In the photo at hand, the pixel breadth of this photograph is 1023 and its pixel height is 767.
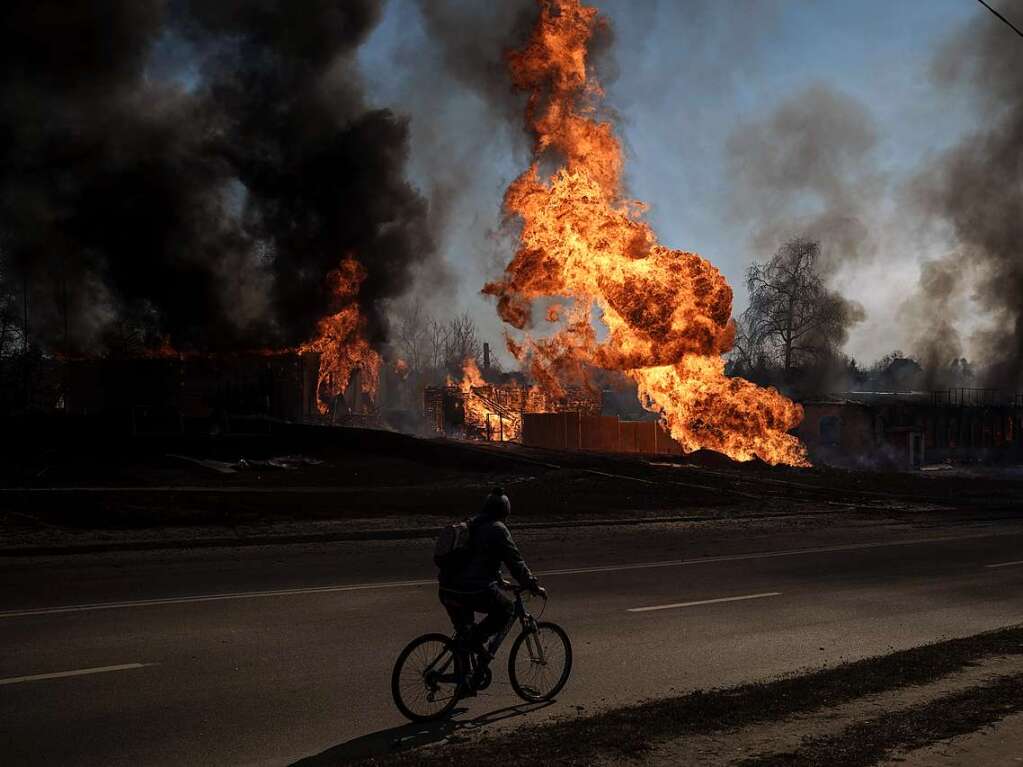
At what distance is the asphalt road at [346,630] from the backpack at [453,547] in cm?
105

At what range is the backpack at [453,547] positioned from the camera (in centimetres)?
672

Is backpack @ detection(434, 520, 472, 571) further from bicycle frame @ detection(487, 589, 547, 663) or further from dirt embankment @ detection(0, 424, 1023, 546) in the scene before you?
dirt embankment @ detection(0, 424, 1023, 546)

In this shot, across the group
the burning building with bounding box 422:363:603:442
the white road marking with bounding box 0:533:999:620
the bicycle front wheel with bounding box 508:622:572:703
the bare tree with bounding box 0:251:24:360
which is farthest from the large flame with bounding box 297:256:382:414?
the bicycle front wheel with bounding box 508:622:572:703

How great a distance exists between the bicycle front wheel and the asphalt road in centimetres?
18

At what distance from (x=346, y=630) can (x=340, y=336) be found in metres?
37.6

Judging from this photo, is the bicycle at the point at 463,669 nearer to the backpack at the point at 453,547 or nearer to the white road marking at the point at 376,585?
the backpack at the point at 453,547

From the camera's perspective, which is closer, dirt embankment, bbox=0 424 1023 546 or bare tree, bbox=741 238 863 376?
dirt embankment, bbox=0 424 1023 546

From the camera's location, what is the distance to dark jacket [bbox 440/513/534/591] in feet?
22.3

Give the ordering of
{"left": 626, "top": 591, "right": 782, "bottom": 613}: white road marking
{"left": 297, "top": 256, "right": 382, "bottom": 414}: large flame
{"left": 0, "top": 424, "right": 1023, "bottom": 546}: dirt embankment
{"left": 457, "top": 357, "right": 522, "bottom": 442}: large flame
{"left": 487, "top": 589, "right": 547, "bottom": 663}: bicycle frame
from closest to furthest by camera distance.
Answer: {"left": 487, "top": 589, "right": 547, "bottom": 663}: bicycle frame < {"left": 626, "top": 591, "right": 782, "bottom": 613}: white road marking < {"left": 0, "top": 424, "right": 1023, "bottom": 546}: dirt embankment < {"left": 297, "top": 256, "right": 382, "bottom": 414}: large flame < {"left": 457, "top": 357, "right": 522, "bottom": 442}: large flame

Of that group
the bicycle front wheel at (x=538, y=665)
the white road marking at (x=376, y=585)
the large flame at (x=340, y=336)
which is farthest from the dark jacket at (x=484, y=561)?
the large flame at (x=340, y=336)

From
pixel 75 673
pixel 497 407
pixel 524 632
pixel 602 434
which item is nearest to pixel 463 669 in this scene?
pixel 524 632

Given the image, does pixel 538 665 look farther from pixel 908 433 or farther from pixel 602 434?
pixel 908 433

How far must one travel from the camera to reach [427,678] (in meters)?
6.75

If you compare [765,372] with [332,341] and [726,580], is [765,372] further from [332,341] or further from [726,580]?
[726,580]
